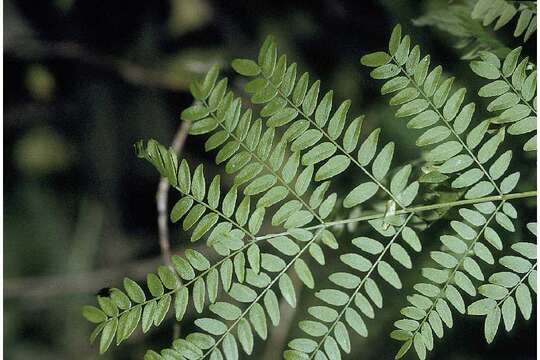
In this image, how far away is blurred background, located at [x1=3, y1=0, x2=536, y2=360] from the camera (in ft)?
5.34

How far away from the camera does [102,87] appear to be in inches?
66.5

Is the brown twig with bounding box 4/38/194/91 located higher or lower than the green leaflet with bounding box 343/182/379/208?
higher

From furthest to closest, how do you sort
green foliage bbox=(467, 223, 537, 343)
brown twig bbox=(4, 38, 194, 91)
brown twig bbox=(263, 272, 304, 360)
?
1. brown twig bbox=(4, 38, 194, 91)
2. brown twig bbox=(263, 272, 304, 360)
3. green foliage bbox=(467, 223, 537, 343)

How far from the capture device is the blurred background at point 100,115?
163 cm

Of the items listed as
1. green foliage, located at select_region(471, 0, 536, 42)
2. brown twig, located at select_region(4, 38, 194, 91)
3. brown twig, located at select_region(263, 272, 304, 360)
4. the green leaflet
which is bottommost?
the green leaflet

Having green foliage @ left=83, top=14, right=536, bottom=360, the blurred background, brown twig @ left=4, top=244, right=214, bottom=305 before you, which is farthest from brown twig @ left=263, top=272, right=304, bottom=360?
green foliage @ left=83, top=14, right=536, bottom=360

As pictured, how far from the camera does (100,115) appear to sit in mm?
1704

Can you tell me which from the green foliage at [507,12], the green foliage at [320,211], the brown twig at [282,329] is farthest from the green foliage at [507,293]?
the brown twig at [282,329]

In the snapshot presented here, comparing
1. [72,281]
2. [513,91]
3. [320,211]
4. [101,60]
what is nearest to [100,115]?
[101,60]

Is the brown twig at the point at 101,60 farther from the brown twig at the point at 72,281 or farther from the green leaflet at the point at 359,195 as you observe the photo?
the green leaflet at the point at 359,195

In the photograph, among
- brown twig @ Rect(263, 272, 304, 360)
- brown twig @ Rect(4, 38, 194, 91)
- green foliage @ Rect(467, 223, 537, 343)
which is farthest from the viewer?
brown twig @ Rect(4, 38, 194, 91)

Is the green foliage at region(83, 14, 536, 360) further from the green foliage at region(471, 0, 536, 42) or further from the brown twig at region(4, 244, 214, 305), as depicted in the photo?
the brown twig at region(4, 244, 214, 305)

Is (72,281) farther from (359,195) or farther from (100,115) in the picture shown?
(359,195)

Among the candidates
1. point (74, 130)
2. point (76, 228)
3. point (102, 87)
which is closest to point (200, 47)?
point (102, 87)
